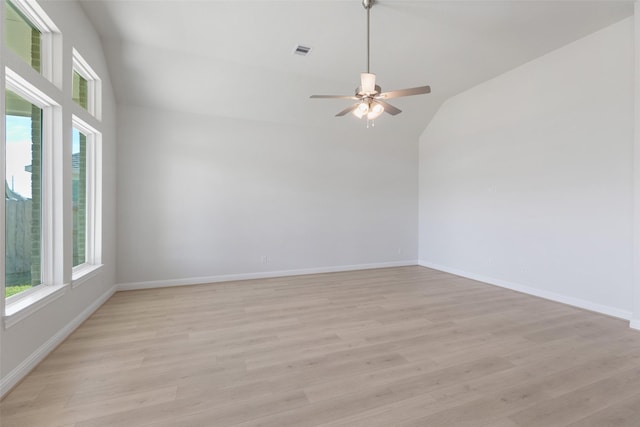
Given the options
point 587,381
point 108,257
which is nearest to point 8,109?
point 108,257

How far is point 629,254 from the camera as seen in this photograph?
10.4 ft

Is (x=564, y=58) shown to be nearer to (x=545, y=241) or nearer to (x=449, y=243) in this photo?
(x=545, y=241)

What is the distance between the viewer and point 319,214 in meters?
5.50

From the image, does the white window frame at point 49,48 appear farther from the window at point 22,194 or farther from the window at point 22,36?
the window at point 22,194

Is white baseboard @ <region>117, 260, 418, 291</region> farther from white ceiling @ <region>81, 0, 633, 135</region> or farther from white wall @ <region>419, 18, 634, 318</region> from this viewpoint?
white ceiling @ <region>81, 0, 633, 135</region>

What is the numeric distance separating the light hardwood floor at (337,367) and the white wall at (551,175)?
2.01 feet

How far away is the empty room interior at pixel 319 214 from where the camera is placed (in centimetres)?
197

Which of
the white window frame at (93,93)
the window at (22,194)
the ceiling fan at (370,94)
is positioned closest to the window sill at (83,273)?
the window at (22,194)

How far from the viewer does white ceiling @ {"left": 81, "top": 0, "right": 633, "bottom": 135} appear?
2.99 meters

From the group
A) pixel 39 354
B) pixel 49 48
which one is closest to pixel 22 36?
pixel 49 48

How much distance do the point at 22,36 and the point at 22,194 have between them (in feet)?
4.24

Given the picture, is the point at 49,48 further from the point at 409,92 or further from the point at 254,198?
the point at 409,92

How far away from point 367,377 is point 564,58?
4713mm

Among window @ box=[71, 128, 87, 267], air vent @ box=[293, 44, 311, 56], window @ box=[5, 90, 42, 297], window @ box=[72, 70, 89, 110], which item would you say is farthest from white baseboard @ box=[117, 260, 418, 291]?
air vent @ box=[293, 44, 311, 56]
